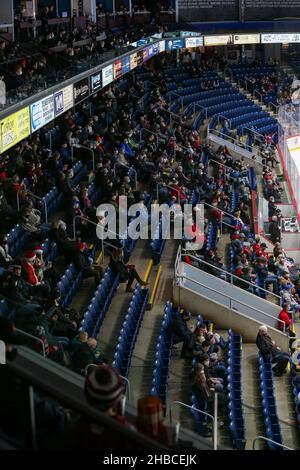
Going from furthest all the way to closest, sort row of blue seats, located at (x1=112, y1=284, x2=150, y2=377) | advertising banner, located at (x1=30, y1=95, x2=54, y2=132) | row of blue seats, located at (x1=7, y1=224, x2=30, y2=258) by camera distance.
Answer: advertising banner, located at (x1=30, y1=95, x2=54, y2=132), row of blue seats, located at (x1=7, y1=224, x2=30, y2=258), row of blue seats, located at (x1=112, y1=284, x2=150, y2=377)

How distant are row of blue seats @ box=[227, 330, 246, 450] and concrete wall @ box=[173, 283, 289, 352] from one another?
24.9 inches

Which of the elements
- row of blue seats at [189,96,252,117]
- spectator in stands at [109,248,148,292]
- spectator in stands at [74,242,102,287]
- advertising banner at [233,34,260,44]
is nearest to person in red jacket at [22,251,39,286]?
spectator in stands at [74,242,102,287]

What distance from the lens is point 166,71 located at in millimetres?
32125

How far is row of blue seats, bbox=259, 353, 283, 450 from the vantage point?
10.1 meters

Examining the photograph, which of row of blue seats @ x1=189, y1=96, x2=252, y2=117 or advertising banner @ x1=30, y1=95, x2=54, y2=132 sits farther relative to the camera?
row of blue seats @ x1=189, y1=96, x2=252, y2=117

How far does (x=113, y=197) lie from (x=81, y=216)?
1.45 m

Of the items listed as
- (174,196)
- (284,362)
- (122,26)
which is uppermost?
(122,26)

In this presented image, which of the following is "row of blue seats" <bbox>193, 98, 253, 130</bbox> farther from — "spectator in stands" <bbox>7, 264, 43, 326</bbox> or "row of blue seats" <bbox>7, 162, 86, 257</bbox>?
"spectator in stands" <bbox>7, 264, 43, 326</bbox>

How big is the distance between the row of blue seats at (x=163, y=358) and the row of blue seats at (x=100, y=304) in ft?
2.78

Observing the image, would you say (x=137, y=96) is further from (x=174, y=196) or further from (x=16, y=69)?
(x=16, y=69)

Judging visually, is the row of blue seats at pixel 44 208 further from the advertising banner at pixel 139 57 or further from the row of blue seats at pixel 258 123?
the row of blue seats at pixel 258 123

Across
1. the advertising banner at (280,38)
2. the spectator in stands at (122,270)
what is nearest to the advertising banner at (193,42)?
the advertising banner at (280,38)

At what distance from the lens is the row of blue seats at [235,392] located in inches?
386

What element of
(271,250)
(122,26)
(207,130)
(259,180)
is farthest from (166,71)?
(271,250)
